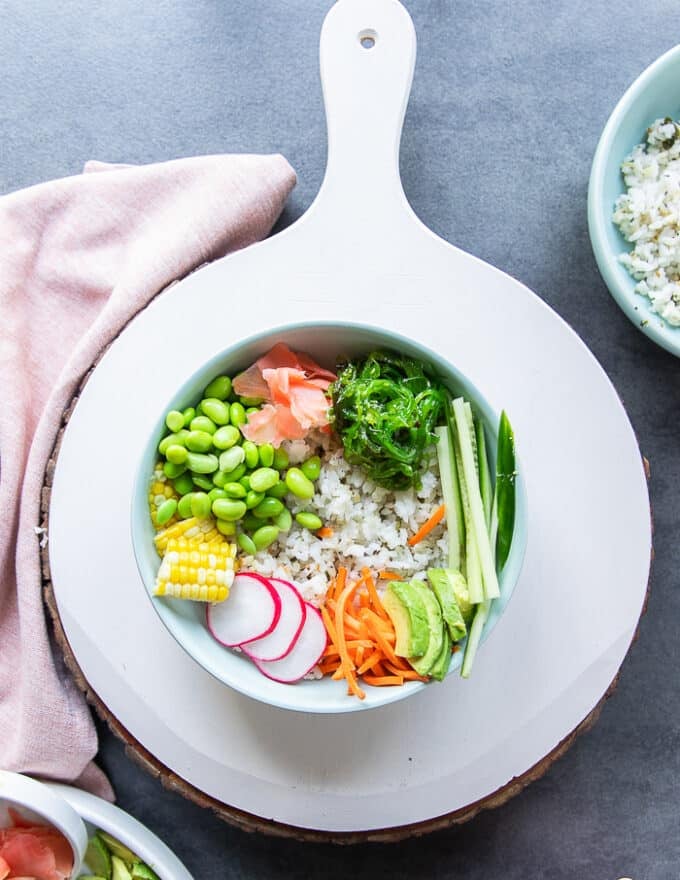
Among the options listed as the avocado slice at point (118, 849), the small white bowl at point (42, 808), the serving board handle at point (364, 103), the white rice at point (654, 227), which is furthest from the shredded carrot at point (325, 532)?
the white rice at point (654, 227)

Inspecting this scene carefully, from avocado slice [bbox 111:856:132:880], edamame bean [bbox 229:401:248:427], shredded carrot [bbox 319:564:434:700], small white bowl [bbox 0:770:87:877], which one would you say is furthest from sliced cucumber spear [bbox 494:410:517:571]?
avocado slice [bbox 111:856:132:880]

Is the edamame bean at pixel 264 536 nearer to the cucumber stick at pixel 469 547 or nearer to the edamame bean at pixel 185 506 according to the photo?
the edamame bean at pixel 185 506

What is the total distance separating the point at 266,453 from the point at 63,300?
1040mm

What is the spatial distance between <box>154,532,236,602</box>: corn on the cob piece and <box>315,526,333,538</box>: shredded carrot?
285 millimetres

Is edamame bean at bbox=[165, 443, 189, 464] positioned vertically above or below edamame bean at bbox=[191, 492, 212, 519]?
above

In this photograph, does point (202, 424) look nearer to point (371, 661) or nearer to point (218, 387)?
point (218, 387)

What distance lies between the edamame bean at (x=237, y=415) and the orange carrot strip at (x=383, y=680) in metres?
0.73

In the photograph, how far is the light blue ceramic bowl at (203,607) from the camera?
2072 mm

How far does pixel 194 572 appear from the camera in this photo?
2.12 metres

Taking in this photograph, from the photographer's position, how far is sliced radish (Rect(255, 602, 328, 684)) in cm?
218

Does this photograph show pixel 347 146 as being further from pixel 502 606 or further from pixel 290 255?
pixel 502 606

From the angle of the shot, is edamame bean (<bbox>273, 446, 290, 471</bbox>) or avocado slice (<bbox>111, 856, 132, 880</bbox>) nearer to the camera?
edamame bean (<bbox>273, 446, 290, 471</bbox>)

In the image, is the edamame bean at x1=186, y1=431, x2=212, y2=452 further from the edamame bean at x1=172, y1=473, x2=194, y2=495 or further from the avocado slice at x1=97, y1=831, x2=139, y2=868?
the avocado slice at x1=97, y1=831, x2=139, y2=868

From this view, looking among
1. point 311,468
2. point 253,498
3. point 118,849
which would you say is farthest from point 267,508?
point 118,849
